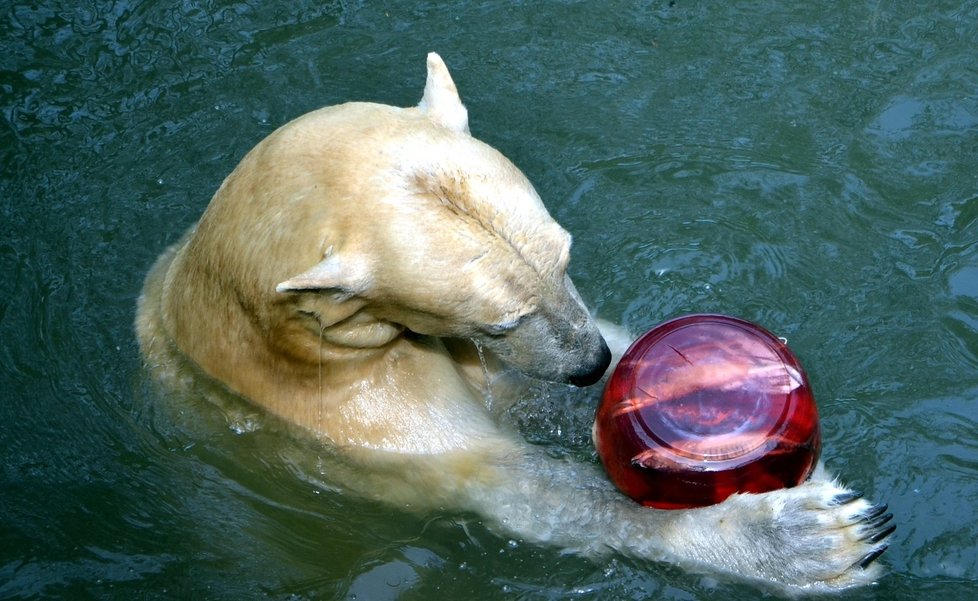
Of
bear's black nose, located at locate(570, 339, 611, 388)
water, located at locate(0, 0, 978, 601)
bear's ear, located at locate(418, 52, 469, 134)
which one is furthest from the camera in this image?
water, located at locate(0, 0, 978, 601)

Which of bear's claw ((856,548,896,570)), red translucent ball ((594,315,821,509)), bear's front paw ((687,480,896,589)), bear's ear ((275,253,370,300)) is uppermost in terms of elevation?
bear's ear ((275,253,370,300))

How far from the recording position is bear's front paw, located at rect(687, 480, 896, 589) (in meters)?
4.05

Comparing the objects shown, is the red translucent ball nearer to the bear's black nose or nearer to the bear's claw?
the bear's claw

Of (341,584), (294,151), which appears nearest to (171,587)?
(341,584)

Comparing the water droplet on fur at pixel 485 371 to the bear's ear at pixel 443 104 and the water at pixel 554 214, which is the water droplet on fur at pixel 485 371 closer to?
the water at pixel 554 214

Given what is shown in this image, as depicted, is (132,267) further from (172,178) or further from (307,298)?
(307,298)

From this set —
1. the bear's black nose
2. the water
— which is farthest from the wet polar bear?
the water

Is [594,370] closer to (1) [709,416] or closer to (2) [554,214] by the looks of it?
(1) [709,416]

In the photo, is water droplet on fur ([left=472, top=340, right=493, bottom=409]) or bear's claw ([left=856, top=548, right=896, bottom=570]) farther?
water droplet on fur ([left=472, top=340, right=493, bottom=409])

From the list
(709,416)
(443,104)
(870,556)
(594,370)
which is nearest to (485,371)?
(594,370)

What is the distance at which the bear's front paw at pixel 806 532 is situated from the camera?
4.05 m

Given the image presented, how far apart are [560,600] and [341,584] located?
0.87 meters

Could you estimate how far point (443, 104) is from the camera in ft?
14.4

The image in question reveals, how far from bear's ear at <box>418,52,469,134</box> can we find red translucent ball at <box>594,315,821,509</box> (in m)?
1.08
